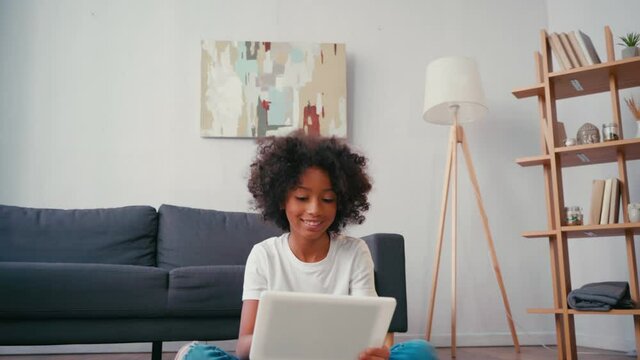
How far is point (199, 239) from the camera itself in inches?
99.2

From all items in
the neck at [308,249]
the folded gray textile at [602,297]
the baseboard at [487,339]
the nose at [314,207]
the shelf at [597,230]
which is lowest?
the baseboard at [487,339]

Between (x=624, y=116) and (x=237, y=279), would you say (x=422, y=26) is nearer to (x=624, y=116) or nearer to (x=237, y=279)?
(x=624, y=116)

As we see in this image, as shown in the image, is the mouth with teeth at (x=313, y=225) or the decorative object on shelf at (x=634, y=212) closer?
the mouth with teeth at (x=313, y=225)

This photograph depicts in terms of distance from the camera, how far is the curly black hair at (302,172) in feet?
4.43

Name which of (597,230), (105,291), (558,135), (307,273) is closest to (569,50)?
(558,135)

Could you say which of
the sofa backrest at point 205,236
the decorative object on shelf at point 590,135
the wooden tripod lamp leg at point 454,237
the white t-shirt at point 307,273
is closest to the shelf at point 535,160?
the decorative object on shelf at point 590,135

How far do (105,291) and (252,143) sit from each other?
1299 mm

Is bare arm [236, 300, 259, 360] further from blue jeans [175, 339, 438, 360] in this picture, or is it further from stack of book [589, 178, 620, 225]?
stack of book [589, 178, 620, 225]

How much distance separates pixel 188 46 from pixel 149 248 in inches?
48.0

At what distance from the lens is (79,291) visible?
6.43 feet

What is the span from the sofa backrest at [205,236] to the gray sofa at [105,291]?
0.20 ft

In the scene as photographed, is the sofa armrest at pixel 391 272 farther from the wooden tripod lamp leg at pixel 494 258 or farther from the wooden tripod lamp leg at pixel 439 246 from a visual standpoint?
the wooden tripod lamp leg at pixel 494 258

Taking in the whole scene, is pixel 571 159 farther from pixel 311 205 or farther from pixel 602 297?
pixel 311 205

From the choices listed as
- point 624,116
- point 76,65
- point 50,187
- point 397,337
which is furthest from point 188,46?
point 624,116
